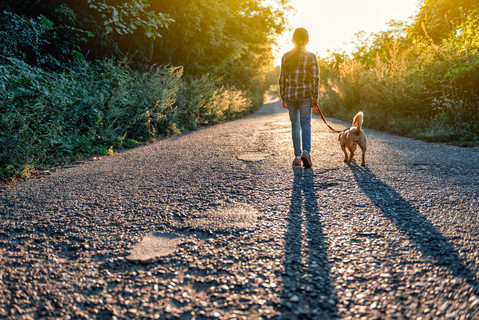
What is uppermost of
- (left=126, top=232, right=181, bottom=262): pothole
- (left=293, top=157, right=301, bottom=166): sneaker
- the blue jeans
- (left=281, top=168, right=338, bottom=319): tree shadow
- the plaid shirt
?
the plaid shirt

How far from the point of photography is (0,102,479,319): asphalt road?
4.99 feet

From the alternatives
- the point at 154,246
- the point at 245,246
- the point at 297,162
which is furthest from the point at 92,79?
the point at 245,246

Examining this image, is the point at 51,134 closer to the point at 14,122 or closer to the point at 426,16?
the point at 14,122

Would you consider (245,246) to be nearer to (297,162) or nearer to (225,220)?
(225,220)

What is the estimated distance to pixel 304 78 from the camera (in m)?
4.54

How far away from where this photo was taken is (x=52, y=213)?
9.16ft

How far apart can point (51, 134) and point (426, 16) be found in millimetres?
12787

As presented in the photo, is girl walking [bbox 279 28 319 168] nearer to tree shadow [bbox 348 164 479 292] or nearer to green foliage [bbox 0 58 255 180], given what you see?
tree shadow [bbox 348 164 479 292]

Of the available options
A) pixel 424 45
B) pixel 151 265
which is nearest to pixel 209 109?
pixel 424 45

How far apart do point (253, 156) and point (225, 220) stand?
301 cm

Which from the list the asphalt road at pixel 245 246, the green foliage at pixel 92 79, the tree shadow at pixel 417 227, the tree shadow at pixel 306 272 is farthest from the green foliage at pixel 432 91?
the green foliage at pixel 92 79

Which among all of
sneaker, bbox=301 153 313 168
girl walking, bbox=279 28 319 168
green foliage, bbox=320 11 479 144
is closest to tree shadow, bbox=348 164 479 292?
sneaker, bbox=301 153 313 168

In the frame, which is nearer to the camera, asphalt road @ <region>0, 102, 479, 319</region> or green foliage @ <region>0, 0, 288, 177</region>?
asphalt road @ <region>0, 102, 479, 319</region>

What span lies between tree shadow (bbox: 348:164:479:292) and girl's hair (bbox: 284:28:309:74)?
2.02 meters
